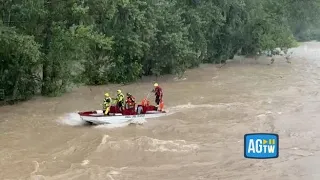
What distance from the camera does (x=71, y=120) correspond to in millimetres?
20281

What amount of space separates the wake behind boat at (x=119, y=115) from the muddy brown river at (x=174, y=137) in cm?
30

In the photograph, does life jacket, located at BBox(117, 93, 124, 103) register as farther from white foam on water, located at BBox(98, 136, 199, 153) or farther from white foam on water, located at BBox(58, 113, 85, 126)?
white foam on water, located at BBox(98, 136, 199, 153)

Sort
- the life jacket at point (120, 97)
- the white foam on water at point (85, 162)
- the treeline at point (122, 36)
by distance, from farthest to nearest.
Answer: the treeline at point (122, 36) → the life jacket at point (120, 97) → the white foam on water at point (85, 162)

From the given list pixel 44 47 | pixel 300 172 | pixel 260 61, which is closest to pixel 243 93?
pixel 44 47

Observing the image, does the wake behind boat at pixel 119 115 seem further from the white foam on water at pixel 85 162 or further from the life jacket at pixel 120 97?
the white foam on water at pixel 85 162

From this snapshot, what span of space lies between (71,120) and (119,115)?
2.43 m

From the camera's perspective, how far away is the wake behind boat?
1883 centimetres

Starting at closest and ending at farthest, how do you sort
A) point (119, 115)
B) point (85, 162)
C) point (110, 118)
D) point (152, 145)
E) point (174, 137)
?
point (85, 162) < point (152, 145) < point (174, 137) < point (110, 118) < point (119, 115)

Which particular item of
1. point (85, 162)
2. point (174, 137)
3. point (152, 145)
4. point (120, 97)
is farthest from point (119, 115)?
point (85, 162)

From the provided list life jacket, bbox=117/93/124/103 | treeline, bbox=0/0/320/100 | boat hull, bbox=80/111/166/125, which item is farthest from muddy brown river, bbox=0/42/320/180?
treeline, bbox=0/0/320/100

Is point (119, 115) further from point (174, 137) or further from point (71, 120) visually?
point (174, 137)

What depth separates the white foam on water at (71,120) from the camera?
19.7 meters

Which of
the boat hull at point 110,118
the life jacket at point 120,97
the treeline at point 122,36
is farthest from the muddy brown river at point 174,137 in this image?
the treeline at point 122,36

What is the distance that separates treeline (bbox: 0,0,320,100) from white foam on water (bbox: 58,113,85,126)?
298cm
